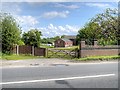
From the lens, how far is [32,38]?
4847 cm

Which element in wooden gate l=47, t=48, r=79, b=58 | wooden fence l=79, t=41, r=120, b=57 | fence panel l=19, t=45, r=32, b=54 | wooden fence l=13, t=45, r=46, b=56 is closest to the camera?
wooden fence l=79, t=41, r=120, b=57

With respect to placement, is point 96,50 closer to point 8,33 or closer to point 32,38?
point 8,33

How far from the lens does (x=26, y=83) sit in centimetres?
958

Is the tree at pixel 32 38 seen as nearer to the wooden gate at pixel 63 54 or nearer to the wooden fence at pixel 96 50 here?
the wooden gate at pixel 63 54

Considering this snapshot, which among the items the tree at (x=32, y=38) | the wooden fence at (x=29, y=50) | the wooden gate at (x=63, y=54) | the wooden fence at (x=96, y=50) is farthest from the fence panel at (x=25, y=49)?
the tree at (x=32, y=38)

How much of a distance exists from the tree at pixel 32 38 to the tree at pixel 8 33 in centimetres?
1730

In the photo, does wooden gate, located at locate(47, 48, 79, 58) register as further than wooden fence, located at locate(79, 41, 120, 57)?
Yes

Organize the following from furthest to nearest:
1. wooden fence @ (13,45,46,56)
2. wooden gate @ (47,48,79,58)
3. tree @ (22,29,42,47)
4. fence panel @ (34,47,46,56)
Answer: tree @ (22,29,42,47) → wooden fence @ (13,45,46,56) → fence panel @ (34,47,46,56) → wooden gate @ (47,48,79,58)

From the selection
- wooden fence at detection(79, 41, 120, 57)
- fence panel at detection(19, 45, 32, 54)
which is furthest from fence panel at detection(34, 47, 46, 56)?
wooden fence at detection(79, 41, 120, 57)

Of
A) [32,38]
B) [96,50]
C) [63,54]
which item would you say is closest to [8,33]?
[63,54]

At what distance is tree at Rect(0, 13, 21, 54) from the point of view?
27598mm

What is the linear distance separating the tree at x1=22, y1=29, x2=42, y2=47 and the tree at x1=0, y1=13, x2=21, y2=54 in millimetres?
17296

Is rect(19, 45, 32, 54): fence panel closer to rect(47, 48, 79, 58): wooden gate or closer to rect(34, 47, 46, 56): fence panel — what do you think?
rect(34, 47, 46, 56): fence panel

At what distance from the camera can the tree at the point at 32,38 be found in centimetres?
4759
